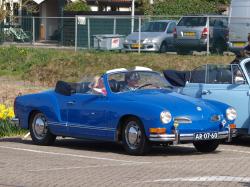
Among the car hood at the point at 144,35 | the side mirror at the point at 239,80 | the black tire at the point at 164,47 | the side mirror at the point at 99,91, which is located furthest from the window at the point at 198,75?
the black tire at the point at 164,47

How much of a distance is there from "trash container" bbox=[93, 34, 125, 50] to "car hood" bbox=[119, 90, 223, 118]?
20.0 meters

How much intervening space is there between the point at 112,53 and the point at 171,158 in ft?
65.4

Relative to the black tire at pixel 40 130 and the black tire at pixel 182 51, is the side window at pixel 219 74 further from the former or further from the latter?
the black tire at pixel 182 51

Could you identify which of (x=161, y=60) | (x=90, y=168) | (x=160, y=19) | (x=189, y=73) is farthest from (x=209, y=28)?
(x=90, y=168)

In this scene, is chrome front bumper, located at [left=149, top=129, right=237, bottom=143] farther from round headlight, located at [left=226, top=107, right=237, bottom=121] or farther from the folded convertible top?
the folded convertible top

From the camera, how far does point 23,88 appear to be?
2884 cm

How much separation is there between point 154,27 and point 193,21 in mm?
2674

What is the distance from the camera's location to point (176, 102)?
14711mm

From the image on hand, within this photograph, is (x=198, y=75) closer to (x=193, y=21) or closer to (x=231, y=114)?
(x=231, y=114)

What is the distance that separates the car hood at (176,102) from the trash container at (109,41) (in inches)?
788

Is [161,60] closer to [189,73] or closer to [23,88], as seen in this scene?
[23,88]

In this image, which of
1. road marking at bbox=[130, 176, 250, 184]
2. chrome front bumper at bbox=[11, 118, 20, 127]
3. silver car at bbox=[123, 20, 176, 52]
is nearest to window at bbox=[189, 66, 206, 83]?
chrome front bumper at bbox=[11, 118, 20, 127]

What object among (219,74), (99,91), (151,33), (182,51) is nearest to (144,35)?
(151,33)

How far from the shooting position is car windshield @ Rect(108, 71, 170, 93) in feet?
51.3
